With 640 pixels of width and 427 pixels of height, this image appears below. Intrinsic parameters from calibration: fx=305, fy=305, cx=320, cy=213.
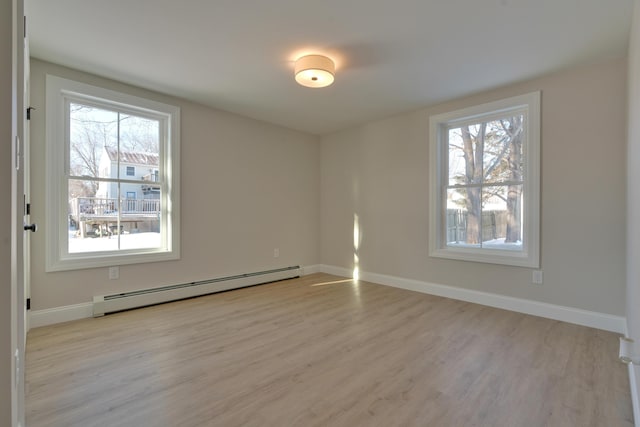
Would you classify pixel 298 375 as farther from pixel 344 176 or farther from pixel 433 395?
pixel 344 176

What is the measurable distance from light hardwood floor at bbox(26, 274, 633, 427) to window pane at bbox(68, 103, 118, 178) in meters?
1.51

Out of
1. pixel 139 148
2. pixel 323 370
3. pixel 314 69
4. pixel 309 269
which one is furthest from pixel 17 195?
pixel 309 269

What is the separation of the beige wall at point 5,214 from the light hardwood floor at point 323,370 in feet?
2.45

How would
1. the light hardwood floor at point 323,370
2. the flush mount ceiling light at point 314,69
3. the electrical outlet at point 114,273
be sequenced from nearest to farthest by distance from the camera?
1. the light hardwood floor at point 323,370
2. the flush mount ceiling light at point 314,69
3. the electrical outlet at point 114,273

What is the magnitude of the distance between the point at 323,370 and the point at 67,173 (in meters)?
3.00

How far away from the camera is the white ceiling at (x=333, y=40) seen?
2.07 metres

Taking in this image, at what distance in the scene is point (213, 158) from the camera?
13.1 ft

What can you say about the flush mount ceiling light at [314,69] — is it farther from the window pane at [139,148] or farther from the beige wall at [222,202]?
the window pane at [139,148]

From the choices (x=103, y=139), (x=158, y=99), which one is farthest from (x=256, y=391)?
(x=158, y=99)

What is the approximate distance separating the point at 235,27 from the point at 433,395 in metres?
2.81

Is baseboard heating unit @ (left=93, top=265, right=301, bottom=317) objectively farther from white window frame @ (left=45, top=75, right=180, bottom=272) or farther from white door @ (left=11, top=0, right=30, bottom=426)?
white door @ (left=11, top=0, right=30, bottom=426)

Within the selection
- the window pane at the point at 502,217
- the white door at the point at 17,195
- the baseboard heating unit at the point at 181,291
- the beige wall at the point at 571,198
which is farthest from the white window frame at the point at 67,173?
the window pane at the point at 502,217

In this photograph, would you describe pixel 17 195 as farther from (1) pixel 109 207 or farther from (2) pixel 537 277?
(2) pixel 537 277

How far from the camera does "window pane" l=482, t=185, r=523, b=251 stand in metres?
3.32
